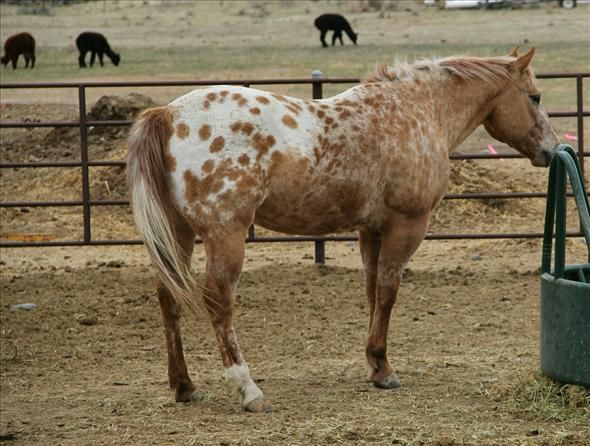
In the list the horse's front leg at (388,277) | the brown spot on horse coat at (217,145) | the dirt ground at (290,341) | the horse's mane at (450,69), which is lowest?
the dirt ground at (290,341)

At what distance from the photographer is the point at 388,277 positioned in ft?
20.7

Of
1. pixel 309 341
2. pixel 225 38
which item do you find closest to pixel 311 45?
pixel 225 38

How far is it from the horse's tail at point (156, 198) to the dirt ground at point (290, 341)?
66cm

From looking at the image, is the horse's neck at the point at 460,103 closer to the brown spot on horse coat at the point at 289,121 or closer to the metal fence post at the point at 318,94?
the brown spot on horse coat at the point at 289,121

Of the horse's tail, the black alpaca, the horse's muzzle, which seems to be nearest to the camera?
the horse's tail

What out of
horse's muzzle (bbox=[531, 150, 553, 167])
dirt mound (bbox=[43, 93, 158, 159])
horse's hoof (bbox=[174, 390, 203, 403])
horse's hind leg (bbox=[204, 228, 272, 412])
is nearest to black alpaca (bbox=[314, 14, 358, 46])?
dirt mound (bbox=[43, 93, 158, 159])

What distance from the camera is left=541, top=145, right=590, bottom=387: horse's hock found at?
215 inches

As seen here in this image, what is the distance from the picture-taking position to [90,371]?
704cm

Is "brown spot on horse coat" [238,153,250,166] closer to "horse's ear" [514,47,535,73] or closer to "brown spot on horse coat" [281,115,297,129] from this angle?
"brown spot on horse coat" [281,115,297,129]

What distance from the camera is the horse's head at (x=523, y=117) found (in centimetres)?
668

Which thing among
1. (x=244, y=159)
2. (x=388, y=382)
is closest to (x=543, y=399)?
(x=388, y=382)

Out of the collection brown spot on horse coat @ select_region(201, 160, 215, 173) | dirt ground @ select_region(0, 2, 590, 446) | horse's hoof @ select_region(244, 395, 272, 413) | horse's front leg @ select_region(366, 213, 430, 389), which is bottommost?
dirt ground @ select_region(0, 2, 590, 446)

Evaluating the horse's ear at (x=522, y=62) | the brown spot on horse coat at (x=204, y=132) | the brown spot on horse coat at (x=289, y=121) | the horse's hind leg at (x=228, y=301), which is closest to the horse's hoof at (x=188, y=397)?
the horse's hind leg at (x=228, y=301)

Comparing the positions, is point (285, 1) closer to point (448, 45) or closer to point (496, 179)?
point (448, 45)
